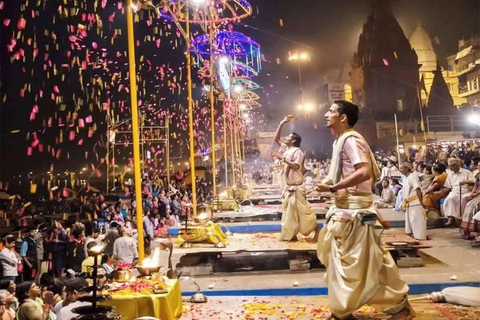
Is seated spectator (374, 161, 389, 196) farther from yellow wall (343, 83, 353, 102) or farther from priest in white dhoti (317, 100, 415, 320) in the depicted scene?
yellow wall (343, 83, 353, 102)

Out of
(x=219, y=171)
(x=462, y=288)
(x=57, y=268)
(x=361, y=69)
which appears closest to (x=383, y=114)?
(x=361, y=69)

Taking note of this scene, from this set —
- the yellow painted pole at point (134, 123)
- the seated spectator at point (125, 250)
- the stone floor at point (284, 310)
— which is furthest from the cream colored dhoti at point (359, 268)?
the seated spectator at point (125, 250)

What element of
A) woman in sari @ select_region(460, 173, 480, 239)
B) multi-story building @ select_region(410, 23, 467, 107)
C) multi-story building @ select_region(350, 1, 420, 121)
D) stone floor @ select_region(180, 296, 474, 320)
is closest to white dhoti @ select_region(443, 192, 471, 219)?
woman in sari @ select_region(460, 173, 480, 239)

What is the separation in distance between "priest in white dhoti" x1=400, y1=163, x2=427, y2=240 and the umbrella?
5.76 metres

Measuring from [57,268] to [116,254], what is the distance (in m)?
2.69

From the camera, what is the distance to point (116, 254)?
11656 millimetres

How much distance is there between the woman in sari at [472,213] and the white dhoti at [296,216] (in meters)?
3.81

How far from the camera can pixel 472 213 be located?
1134cm

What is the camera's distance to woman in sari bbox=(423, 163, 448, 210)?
46.0 ft

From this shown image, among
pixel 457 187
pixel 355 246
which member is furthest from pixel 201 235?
pixel 457 187

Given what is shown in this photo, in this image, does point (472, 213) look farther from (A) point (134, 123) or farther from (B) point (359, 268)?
(A) point (134, 123)

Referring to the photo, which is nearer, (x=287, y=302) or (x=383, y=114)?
(x=287, y=302)

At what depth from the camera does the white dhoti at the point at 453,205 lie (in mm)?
13121

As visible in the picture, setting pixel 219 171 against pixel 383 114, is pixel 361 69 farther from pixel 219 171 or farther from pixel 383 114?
pixel 219 171
